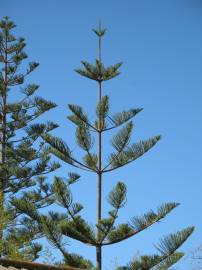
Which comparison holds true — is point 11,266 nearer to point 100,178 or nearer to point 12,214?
point 100,178

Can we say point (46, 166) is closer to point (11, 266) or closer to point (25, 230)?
point (25, 230)

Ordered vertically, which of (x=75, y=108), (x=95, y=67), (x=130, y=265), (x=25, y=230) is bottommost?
(x=130, y=265)

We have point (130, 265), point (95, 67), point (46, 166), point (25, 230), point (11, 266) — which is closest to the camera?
point (11, 266)

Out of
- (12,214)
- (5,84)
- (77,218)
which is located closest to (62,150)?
(77,218)

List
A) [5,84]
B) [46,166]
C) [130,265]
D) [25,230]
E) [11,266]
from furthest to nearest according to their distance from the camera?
1. [5,84]
2. [46,166]
3. [25,230]
4. [130,265]
5. [11,266]

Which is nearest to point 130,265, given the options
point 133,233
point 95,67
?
point 133,233

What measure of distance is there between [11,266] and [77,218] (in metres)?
5.11

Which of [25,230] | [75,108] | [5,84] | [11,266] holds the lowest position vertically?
[11,266]

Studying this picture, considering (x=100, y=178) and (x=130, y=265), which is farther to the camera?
(x=100, y=178)

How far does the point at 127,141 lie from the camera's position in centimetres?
1220

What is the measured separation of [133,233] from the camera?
36.6 feet

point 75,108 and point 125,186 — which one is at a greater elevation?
point 75,108

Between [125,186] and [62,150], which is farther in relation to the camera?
[62,150]

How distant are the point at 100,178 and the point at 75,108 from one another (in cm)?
154
